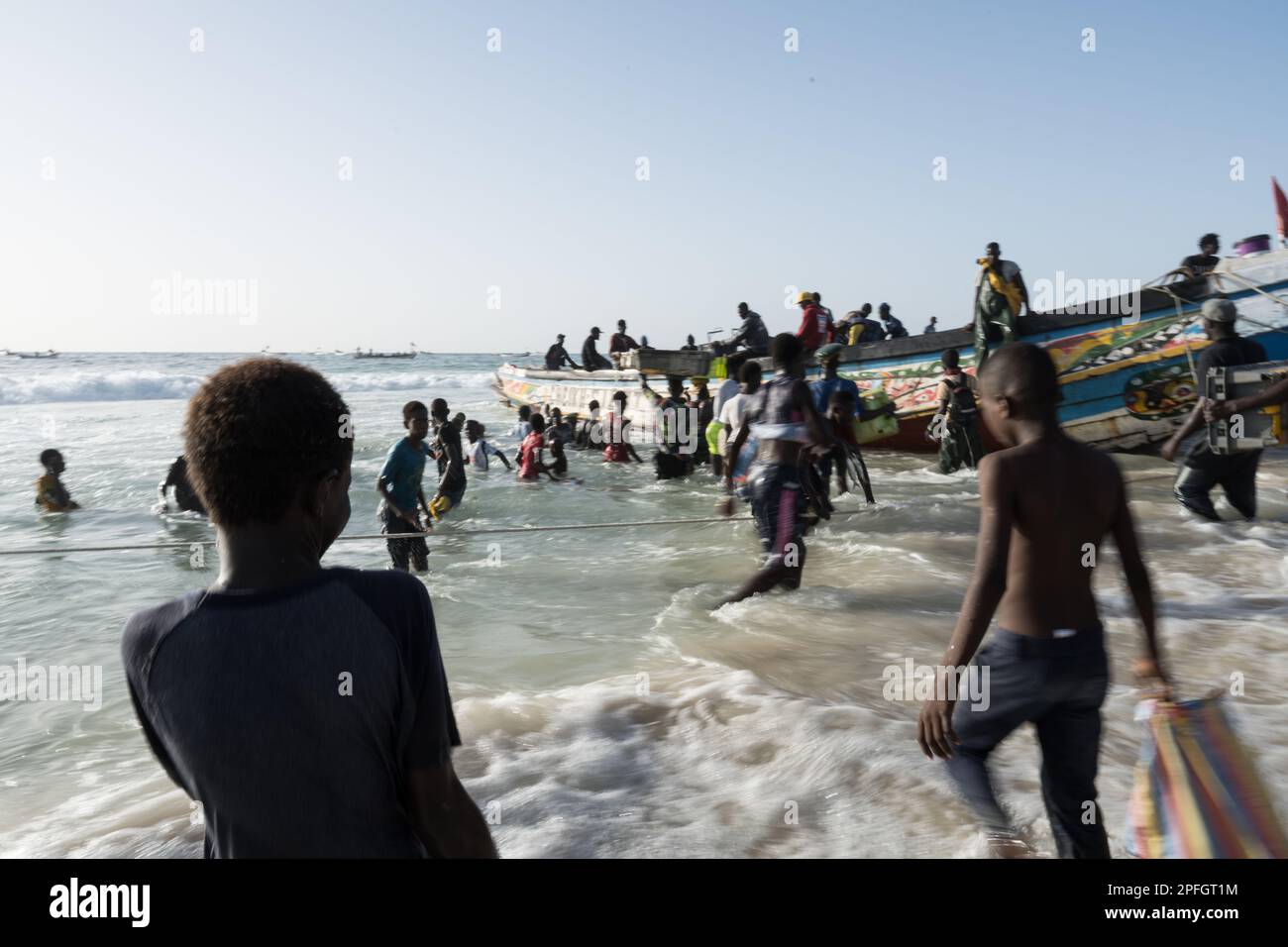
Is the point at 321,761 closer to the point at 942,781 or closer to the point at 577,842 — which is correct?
the point at 577,842

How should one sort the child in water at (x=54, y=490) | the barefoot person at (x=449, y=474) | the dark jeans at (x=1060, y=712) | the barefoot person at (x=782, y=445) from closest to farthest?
the dark jeans at (x=1060, y=712), the barefoot person at (x=782, y=445), the barefoot person at (x=449, y=474), the child in water at (x=54, y=490)

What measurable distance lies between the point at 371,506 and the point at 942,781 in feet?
37.3

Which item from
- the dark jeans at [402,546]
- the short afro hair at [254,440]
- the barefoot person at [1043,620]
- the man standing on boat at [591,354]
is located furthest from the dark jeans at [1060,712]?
the man standing on boat at [591,354]

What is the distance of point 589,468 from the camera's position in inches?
635

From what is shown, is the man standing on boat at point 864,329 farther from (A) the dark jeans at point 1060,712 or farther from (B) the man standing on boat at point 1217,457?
(A) the dark jeans at point 1060,712

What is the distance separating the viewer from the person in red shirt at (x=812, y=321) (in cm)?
1280

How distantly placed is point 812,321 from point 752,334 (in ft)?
5.25

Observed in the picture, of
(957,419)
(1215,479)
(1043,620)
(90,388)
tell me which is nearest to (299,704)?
(1043,620)

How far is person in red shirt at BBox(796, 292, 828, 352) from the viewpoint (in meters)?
12.8

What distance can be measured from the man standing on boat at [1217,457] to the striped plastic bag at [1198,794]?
4.51 metres
